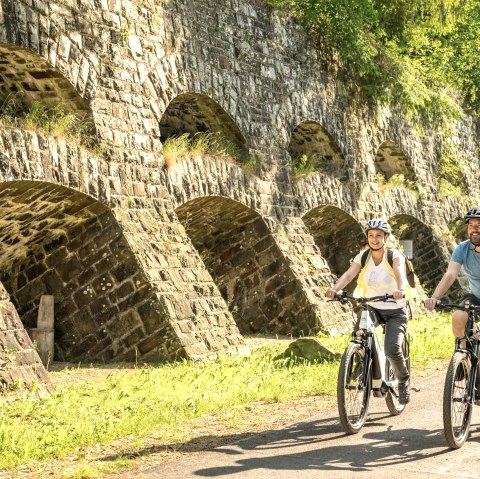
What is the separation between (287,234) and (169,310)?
4.83m

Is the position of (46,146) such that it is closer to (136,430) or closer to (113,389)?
(113,389)

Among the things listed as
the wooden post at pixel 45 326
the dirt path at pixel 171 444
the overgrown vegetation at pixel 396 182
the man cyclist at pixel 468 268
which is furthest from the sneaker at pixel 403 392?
the overgrown vegetation at pixel 396 182

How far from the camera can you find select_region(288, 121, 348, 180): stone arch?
18.2 meters

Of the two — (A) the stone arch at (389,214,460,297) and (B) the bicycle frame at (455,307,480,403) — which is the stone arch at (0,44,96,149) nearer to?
(B) the bicycle frame at (455,307,480,403)

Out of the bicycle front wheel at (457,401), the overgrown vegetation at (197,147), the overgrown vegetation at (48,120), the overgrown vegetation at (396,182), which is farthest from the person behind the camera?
the overgrown vegetation at (396,182)

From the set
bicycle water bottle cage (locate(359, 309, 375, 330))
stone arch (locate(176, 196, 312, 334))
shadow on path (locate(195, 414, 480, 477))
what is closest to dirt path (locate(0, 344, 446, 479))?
shadow on path (locate(195, 414, 480, 477))

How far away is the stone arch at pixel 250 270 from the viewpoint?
596 inches

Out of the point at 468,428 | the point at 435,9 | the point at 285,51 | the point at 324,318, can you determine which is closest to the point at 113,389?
A: the point at 468,428

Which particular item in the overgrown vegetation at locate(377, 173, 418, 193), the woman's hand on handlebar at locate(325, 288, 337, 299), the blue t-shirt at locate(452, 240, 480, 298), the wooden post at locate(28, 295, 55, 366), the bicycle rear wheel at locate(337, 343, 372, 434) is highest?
the overgrown vegetation at locate(377, 173, 418, 193)

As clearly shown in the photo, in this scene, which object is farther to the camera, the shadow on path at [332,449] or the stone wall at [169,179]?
the stone wall at [169,179]

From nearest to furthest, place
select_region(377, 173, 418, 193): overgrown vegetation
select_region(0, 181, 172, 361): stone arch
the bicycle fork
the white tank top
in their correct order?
the bicycle fork → the white tank top → select_region(0, 181, 172, 361): stone arch → select_region(377, 173, 418, 193): overgrown vegetation

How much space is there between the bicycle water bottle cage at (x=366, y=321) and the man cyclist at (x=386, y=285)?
222 mm

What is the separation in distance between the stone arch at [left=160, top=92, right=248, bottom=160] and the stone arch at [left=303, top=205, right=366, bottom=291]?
3800 mm

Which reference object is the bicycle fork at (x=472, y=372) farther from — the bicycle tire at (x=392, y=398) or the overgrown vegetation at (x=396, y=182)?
the overgrown vegetation at (x=396, y=182)
